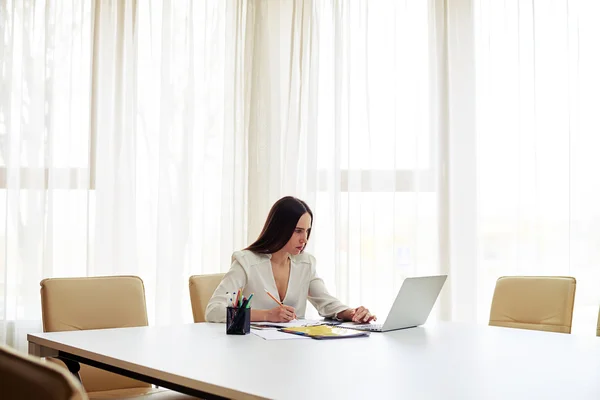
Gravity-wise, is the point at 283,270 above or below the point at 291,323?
above

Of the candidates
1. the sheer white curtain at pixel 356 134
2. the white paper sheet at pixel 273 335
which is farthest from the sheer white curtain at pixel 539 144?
the white paper sheet at pixel 273 335

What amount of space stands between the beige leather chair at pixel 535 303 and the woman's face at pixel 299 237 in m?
0.89

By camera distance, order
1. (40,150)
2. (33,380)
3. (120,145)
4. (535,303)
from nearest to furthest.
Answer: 1. (33,380)
2. (535,303)
3. (40,150)
4. (120,145)

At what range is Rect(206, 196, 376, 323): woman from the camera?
2900mm

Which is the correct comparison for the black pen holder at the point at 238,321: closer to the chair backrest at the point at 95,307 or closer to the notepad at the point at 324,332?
the notepad at the point at 324,332

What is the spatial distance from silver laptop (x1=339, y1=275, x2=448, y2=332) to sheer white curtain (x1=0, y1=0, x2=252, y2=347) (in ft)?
6.86

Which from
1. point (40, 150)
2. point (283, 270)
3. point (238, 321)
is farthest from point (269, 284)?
point (40, 150)

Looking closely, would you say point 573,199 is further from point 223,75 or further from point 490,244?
point 223,75

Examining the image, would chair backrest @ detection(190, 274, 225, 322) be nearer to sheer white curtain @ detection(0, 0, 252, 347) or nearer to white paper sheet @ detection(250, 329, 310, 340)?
white paper sheet @ detection(250, 329, 310, 340)

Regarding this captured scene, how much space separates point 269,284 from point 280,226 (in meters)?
0.25

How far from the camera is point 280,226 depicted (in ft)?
9.80

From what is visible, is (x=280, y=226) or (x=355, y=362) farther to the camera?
(x=280, y=226)

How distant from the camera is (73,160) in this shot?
13.9 feet

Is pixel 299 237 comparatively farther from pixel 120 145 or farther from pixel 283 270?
pixel 120 145
